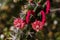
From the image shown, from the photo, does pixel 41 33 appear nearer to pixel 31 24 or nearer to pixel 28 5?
pixel 31 24

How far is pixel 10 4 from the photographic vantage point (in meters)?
1.91

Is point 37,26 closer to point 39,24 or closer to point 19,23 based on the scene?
point 39,24

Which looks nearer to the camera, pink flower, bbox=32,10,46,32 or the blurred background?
pink flower, bbox=32,10,46,32

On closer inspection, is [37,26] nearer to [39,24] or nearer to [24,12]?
[39,24]

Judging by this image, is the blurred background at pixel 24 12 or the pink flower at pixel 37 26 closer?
the pink flower at pixel 37 26

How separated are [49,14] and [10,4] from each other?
41cm

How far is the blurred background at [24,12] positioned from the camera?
1.73m

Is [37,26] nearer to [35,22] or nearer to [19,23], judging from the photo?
[35,22]

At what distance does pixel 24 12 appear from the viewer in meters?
1.71

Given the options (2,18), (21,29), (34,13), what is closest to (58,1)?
(34,13)

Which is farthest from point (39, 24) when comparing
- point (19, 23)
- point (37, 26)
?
point (19, 23)

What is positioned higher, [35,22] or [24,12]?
[24,12]

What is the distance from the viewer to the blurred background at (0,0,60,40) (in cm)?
173

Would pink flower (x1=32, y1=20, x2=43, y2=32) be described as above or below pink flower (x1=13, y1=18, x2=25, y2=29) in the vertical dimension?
below
